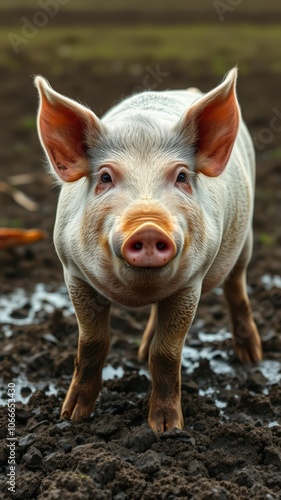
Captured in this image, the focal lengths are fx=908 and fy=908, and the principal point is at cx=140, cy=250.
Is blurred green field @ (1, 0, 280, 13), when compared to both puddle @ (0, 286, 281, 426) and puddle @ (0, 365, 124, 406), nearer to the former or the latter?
puddle @ (0, 286, 281, 426)

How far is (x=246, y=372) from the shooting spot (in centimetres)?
559

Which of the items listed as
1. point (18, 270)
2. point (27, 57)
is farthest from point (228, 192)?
point (27, 57)

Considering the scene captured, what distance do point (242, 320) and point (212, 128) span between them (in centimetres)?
189

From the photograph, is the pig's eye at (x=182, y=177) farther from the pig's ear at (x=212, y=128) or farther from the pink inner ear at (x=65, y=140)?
the pink inner ear at (x=65, y=140)

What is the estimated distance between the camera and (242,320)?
576cm

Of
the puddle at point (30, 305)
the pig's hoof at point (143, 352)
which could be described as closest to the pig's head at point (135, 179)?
the pig's hoof at point (143, 352)

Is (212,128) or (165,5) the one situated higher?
(165,5)

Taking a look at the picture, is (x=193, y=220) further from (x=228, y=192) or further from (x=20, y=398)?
(x=20, y=398)

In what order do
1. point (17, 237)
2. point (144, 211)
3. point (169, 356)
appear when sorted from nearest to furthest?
point (144, 211) → point (169, 356) → point (17, 237)

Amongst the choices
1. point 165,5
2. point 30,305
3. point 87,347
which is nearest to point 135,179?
point 87,347

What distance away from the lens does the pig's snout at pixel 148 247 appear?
3.37m

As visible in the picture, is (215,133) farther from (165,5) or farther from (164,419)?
(165,5)

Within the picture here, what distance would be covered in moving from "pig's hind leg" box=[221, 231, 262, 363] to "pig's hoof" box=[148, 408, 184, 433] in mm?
1362

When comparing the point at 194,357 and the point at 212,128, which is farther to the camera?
the point at 194,357
